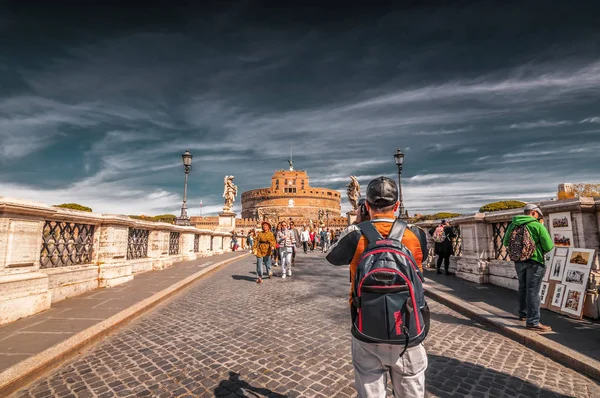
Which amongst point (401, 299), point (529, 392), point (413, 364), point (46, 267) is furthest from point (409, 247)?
point (46, 267)

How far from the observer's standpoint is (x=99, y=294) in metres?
5.99

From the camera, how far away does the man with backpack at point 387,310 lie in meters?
1.58

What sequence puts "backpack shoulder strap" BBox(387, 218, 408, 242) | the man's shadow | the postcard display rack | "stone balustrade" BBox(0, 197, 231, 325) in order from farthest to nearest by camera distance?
the man's shadow < the postcard display rack < "stone balustrade" BBox(0, 197, 231, 325) < "backpack shoulder strap" BBox(387, 218, 408, 242)

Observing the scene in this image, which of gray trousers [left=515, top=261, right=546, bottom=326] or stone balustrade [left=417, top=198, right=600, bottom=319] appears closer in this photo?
gray trousers [left=515, top=261, right=546, bottom=326]

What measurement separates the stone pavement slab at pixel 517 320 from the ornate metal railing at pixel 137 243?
8437mm

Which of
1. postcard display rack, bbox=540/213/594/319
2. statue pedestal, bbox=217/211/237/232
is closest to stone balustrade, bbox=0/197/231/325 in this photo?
postcard display rack, bbox=540/213/594/319

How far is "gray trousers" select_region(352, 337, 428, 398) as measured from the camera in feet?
5.43

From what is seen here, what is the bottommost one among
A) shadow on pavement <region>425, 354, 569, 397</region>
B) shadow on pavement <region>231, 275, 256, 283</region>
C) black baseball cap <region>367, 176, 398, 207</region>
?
shadow on pavement <region>231, 275, 256, 283</region>

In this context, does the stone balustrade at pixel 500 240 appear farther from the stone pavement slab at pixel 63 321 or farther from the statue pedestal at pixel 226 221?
the statue pedestal at pixel 226 221

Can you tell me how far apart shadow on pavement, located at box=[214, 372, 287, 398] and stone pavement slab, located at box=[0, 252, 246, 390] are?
1.89 meters

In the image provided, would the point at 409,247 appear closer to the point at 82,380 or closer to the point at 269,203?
the point at 82,380

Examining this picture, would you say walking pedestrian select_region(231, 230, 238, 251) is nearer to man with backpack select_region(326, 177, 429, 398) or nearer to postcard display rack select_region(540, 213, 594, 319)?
postcard display rack select_region(540, 213, 594, 319)

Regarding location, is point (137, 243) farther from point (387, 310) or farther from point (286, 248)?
point (387, 310)

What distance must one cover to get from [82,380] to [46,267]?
11.9ft
